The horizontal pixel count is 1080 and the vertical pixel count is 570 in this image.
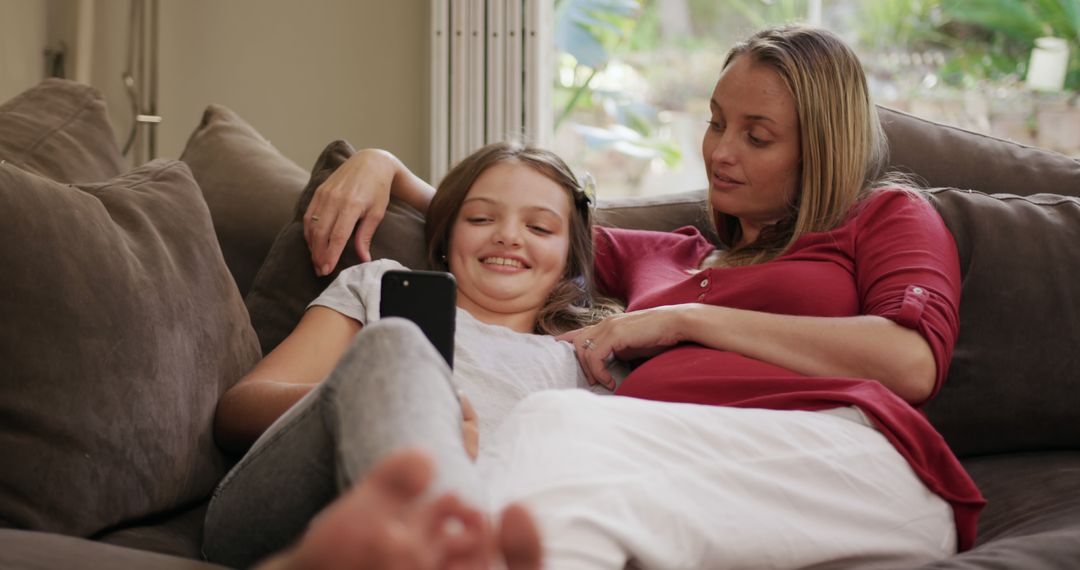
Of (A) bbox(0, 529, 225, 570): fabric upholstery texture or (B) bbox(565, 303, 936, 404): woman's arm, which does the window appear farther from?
(A) bbox(0, 529, 225, 570): fabric upholstery texture

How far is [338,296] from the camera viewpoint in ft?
5.56

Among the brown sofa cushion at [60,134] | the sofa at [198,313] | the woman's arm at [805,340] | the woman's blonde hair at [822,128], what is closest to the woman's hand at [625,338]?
the woman's arm at [805,340]

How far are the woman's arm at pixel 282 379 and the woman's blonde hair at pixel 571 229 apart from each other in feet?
0.92

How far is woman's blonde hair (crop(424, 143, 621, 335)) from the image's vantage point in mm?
1847

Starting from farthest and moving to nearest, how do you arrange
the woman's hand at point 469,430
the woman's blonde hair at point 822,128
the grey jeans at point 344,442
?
1. the woman's blonde hair at point 822,128
2. the woman's hand at point 469,430
3. the grey jeans at point 344,442

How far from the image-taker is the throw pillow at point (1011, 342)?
5.93 ft

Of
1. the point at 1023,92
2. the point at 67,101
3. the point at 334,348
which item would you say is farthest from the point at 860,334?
the point at 1023,92

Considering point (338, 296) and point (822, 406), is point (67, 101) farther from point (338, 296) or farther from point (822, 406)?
point (822, 406)

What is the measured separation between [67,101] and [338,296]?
2.44 feet

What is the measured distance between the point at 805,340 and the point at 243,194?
41.3 inches

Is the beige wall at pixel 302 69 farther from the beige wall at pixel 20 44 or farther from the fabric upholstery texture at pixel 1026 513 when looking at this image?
the fabric upholstery texture at pixel 1026 513

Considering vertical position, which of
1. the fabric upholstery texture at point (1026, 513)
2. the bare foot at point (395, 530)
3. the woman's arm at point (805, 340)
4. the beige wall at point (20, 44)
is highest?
the beige wall at point (20, 44)

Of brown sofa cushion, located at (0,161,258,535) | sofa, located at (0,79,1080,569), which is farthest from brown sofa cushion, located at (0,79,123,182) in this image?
brown sofa cushion, located at (0,161,258,535)

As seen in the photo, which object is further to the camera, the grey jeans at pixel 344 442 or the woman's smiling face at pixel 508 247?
the woman's smiling face at pixel 508 247
